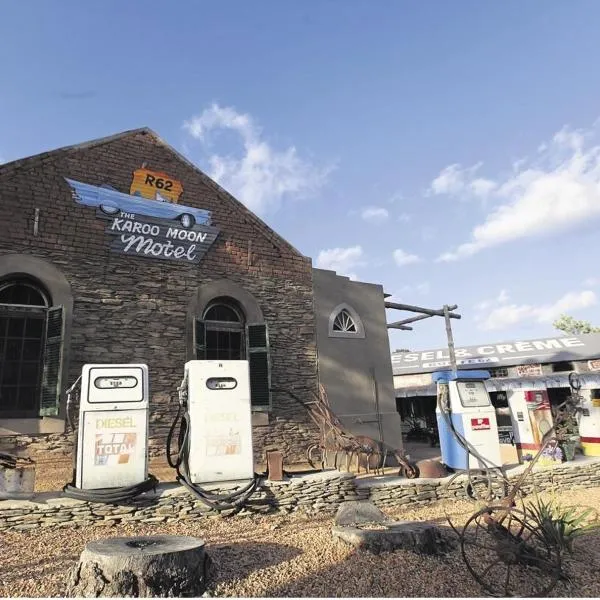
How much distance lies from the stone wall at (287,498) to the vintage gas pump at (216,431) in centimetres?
27

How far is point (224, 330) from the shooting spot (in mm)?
10578

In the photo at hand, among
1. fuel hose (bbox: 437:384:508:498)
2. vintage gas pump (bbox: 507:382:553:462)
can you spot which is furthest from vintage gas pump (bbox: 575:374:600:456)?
fuel hose (bbox: 437:384:508:498)

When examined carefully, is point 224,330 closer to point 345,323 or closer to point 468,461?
point 345,323

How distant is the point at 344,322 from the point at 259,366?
2.95 metres

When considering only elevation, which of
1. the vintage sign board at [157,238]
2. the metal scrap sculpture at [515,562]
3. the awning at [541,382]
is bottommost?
the metal scrap sculpture at [515,562]

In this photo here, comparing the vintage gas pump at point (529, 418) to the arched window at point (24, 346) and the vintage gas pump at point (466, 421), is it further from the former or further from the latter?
the arched window at point (24, 346)

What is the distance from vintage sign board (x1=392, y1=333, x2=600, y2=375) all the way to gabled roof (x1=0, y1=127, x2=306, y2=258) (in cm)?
1271

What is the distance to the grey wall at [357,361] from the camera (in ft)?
37.5

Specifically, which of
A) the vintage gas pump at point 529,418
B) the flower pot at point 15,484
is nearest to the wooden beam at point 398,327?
the vintage gas pump at point 529,418

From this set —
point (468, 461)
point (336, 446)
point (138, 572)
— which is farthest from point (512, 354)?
point (138, 572)

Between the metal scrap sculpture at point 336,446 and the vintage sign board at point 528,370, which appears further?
the vintage sign board at point 528,370

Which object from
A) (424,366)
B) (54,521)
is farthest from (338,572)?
(424,366)

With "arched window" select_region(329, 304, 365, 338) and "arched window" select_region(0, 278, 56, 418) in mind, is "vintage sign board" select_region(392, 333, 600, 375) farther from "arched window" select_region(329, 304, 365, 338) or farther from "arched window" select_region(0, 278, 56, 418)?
"arched window" select_region(0, 278, 56, 418)

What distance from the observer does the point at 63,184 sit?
934cm
